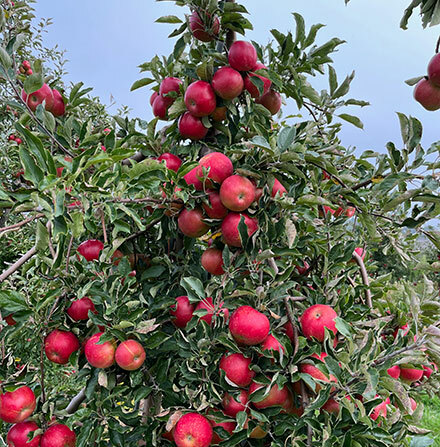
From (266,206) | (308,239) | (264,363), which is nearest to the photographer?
(264,363)

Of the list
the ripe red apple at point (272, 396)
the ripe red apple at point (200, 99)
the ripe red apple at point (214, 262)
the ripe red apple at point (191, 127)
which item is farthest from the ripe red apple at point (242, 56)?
the ripe red apple at point (272, 396)

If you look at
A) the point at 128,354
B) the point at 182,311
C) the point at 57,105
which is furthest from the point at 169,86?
the point at 128,354

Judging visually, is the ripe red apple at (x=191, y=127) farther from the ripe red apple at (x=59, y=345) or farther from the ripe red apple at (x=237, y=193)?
the ripe red apple at (x=59, y=345)

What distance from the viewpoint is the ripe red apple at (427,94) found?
1.20 m

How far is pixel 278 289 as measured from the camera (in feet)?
3.57

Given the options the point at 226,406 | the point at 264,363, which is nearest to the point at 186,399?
the point at 226,406

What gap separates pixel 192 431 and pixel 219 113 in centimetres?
99

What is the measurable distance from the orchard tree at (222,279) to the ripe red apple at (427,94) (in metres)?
0.12

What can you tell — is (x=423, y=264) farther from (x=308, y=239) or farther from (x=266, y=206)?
(x=266, y=206)

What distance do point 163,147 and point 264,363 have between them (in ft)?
2.65

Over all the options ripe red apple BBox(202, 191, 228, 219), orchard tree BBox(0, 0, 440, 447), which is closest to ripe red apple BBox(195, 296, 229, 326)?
orchard tree BBox(0, 0, 440, 447)

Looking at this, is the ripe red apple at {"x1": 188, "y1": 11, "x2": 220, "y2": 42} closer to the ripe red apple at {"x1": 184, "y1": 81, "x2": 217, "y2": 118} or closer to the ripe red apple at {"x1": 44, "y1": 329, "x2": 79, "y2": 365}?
the ripe red apple at {"x1": 184, "y1": 81, "x2": 217, "y2": 118}

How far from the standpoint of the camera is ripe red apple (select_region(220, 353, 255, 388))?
1.05 m

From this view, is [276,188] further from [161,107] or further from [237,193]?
[161,107]
